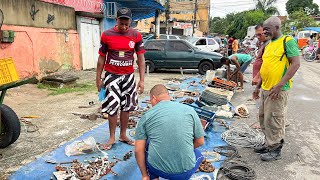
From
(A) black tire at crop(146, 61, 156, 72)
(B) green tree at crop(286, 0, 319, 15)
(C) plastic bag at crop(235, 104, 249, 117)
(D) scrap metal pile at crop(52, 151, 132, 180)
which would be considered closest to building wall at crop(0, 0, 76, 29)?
(A) black tire at crop(146, 61, 156, 72)

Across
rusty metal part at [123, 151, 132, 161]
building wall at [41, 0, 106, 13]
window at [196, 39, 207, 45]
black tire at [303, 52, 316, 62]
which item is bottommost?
rusty metal part at [123, 151, 132, 161]

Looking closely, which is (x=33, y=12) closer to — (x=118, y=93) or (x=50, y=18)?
(x=50, y=18)

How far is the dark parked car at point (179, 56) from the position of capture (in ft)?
44.0

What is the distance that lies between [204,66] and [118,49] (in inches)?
389

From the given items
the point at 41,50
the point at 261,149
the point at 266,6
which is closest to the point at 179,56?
the point at 41,50

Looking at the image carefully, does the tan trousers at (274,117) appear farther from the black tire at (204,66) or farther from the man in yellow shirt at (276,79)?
the black tire at (204,66)

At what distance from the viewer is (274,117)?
4062 millimetres

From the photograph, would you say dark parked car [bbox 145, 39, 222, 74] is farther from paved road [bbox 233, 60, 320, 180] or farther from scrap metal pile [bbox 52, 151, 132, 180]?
scrap metal pile [bbox 52, 151, 132, 180]

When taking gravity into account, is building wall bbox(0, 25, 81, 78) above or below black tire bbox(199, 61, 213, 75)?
above

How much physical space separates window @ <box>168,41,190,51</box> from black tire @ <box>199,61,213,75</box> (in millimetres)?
992

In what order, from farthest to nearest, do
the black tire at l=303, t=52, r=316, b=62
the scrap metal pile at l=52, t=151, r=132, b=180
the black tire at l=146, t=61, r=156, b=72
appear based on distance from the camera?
the black tire at l=303, t=52, r=316, b=62 < the black tire at l=146, t=61, r=156, b=72 < the scrap metal pile at l=52, t=151, r=132, b=180

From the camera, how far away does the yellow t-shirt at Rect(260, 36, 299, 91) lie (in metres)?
3.85

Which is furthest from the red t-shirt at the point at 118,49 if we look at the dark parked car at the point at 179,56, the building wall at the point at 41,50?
the dark parked car at the point at 179,56

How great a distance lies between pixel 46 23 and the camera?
1055 cm
